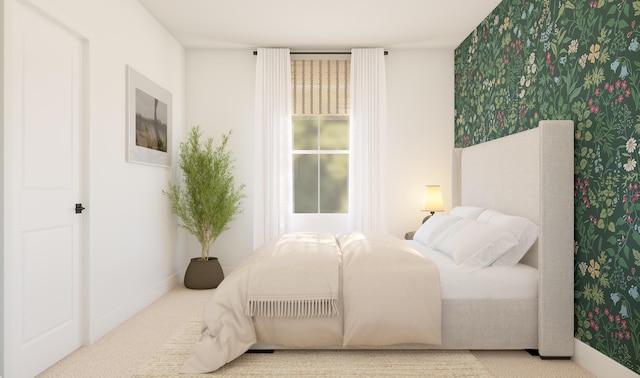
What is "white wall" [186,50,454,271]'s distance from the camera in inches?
207

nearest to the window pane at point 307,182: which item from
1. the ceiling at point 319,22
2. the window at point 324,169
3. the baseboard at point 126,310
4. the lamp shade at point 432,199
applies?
the window at point 324,169

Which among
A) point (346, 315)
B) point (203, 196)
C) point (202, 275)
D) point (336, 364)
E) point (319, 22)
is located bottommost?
point (336, 364)

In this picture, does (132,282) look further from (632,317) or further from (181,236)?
(632,317)

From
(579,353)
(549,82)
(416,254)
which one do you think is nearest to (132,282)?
(416,254)

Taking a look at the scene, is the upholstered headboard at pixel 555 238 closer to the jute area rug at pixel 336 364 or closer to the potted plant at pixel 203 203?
the jute area rug at pixel 336 364

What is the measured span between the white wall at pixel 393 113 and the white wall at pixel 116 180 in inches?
29.3

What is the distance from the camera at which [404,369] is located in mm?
2494

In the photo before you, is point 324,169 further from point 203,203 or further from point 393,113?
point 203,203

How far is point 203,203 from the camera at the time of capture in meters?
4.58

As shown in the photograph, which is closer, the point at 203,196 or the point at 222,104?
the point at 203,196

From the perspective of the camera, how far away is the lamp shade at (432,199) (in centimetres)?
488

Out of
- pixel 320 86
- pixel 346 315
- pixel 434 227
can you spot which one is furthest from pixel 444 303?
pixel 320 86

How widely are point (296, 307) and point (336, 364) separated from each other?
1.35 ft

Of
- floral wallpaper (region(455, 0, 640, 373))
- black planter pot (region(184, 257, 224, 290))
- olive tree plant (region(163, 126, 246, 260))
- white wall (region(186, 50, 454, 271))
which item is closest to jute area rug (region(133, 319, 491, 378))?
floral wallpaper (region(455, 0, 640, 373))
